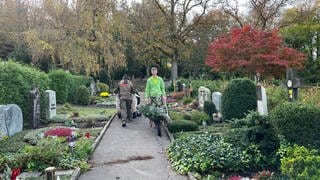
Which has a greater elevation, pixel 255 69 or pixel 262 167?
pixel 255 69

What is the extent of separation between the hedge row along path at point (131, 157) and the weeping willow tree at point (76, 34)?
17324mm

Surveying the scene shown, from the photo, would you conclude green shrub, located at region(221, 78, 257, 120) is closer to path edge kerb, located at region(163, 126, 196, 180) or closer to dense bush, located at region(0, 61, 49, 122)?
path edge kerb, located at region(163, 126, 196, 180)

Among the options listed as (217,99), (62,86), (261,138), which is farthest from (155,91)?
(62,86)

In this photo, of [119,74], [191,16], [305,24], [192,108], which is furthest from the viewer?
[119,74]

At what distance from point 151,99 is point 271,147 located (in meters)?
6.11

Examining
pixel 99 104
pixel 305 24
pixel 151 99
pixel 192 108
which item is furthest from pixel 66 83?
pixel 305 24

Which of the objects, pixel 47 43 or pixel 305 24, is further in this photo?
pixel 305 24

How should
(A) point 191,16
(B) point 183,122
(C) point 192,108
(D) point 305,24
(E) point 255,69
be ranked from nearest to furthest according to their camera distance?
1. (B) point 183,122
2. (C) point 192,108
3. (E) point 255,69
4. (D) point 305,24
5. (A) point 191,16

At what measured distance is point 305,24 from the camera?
38.4 m

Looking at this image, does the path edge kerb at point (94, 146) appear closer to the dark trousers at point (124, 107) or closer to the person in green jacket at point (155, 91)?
the dark trousers at point (124, 107)

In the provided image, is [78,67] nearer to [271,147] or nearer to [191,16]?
[191,16]

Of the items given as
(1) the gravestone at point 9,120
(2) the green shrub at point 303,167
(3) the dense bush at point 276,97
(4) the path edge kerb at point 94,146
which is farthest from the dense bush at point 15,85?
(2) the green shrub at point 303,167

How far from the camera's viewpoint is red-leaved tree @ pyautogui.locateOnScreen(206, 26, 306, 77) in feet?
84.6

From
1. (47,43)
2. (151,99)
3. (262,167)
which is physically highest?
(47,43)
